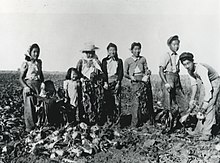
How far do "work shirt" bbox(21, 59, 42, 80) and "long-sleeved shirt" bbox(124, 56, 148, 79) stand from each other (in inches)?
38.6

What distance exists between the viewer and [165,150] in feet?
13.2

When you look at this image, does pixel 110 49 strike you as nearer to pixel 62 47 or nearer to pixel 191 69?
pixel 62 47

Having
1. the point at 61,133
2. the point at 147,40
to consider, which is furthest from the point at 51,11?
the point at 61,133

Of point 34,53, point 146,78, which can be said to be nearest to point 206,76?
point 146,78

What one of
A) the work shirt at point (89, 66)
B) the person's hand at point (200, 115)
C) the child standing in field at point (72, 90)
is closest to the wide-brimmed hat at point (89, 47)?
the work shirt at point (89, 66)

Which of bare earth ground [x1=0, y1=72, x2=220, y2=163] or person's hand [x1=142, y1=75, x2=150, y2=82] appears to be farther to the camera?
person's hand [x1=142, y1=75, x2=150, y2=82]

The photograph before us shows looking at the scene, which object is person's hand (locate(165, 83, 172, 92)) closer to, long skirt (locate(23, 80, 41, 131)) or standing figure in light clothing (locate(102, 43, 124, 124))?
standing figure in light clothing (locate(102, 43, 124, 124))

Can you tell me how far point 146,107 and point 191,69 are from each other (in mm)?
656

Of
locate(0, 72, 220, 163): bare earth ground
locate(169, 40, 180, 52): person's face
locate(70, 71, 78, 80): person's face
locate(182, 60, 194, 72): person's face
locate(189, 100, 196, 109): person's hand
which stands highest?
locate(169, 40, 180, 52): person's face

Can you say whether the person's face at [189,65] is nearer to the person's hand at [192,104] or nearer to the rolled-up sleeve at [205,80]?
the rolled-up sleeve at [205,80]

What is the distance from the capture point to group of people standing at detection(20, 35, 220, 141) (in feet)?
13.5

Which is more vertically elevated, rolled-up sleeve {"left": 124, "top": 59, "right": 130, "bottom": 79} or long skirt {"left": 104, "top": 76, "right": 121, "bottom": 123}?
rolled-up sleeve {"left": 124, "top": 59, "right": 130, "bottom": 79}

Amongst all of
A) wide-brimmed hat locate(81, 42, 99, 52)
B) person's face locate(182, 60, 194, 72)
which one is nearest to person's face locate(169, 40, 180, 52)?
person's face locate(182, 60, 194, 72)

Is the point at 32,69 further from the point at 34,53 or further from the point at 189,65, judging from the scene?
the point at 189,65
